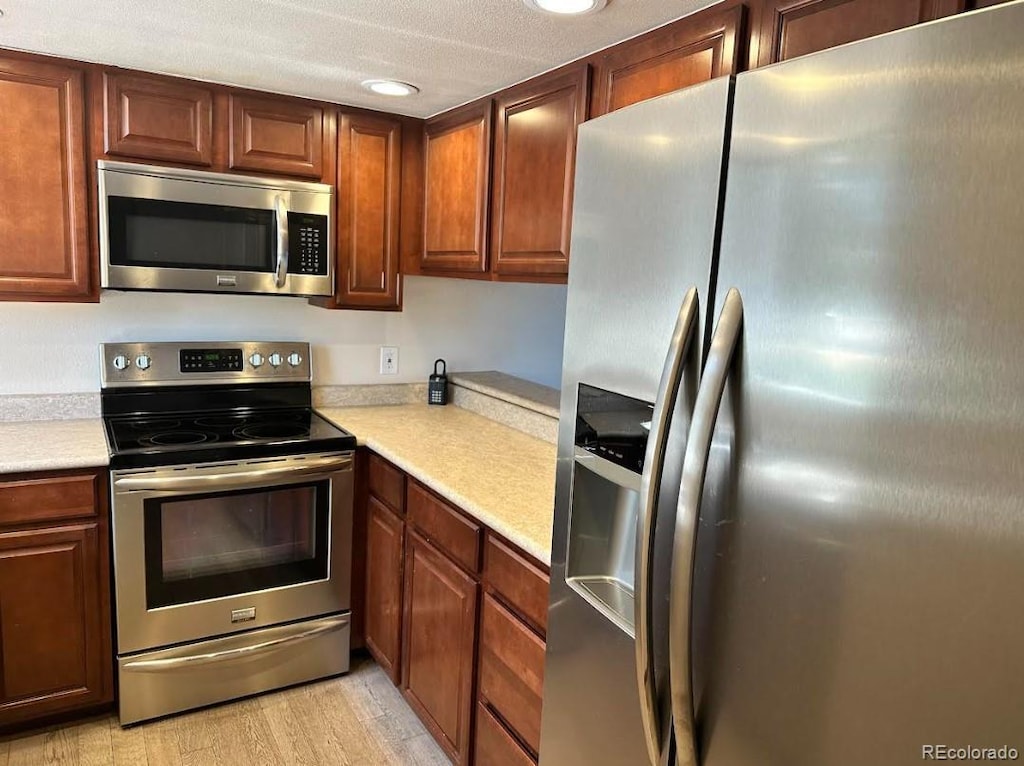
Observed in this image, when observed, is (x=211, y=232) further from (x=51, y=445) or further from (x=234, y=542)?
(x=234, y=542)

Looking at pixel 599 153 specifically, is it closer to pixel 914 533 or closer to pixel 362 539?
pixel 914 533

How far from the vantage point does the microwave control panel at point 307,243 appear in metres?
2.63

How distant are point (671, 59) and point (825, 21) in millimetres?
435

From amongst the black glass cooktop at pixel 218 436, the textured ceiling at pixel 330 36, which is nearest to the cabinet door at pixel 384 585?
the black glass cooktop at pixel 218 436

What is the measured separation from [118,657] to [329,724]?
2.29 ft

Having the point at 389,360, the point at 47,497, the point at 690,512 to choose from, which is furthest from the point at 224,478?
the point at 690,512

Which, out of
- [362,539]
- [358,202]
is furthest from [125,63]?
[362,539]

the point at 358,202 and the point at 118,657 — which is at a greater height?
the point at 358,202

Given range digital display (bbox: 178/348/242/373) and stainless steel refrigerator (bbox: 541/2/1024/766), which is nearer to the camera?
stainless steel refrigerator (bbox: 541/2/1024/766)

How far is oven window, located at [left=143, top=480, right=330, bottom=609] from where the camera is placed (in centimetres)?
230

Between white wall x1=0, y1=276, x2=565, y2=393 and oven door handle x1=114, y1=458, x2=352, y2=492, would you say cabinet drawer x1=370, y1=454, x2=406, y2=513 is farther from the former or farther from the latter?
white wall x1=0, y1=276, x2=565, y2=393

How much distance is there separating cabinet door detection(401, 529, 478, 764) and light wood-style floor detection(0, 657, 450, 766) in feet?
0.46

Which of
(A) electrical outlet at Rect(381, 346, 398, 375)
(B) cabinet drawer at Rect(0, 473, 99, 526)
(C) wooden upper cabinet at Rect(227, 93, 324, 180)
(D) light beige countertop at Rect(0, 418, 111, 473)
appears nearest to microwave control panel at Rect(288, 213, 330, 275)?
(C) wooden upper cabinet at Rect(227, 93, 324, 180)

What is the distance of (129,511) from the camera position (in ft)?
7.26
